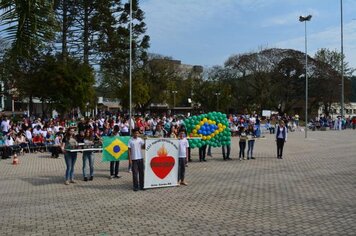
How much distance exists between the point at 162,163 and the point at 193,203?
2.48 m

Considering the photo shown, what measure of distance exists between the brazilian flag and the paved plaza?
0.69 meters

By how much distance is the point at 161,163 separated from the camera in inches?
455

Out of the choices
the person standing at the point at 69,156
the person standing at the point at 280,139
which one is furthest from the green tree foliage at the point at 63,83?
the person standing at the point at 69,156

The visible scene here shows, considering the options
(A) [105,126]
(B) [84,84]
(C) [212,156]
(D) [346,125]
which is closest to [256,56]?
(D) [346,125]

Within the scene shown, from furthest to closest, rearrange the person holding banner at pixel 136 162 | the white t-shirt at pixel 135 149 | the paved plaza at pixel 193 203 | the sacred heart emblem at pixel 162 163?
the sacred heart emblem at pixel 162 163 < the white t-shirt at pixel 135 149 < the person holding banner at pixel 136 162 < the paved plaza at pixel 193 203

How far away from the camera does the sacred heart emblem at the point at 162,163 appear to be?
11.4 m

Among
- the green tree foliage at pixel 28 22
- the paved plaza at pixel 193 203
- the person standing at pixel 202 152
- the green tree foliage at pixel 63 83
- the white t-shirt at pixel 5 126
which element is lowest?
the paved plaza at pixel 193 203

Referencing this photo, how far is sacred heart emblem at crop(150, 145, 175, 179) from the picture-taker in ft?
37.5

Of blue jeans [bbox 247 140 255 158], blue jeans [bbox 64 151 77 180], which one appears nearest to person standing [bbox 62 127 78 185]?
blue jeans [bbox 64 151 77 180]

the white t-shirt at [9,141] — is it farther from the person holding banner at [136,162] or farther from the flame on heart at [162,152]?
the flame on heart at [162,152]

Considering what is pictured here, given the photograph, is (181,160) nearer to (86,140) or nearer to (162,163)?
(162,163)

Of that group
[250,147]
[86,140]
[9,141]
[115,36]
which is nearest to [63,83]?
[115,36]

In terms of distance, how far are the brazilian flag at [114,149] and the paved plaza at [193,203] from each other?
689 mm

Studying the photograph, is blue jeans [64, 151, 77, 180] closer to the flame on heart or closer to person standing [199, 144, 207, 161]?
the flame on heart
